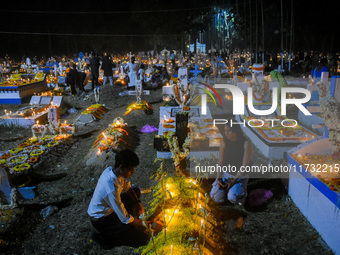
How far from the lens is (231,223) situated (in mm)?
5074

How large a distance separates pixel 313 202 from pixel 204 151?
3.21 metres

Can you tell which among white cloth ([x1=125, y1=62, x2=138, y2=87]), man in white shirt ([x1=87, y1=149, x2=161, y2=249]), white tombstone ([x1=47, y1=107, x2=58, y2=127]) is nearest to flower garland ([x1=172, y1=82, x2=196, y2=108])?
white tombstone ([x1=47, y1=107, x2=58, y2=127])

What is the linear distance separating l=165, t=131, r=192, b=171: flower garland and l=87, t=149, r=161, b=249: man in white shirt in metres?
2.73

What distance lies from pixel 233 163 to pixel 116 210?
108 inches

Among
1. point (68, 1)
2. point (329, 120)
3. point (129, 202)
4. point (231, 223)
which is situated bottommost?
point (231, 223)

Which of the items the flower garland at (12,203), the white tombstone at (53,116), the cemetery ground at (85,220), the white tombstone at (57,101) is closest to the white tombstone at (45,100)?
the white tombstone at (57,101)

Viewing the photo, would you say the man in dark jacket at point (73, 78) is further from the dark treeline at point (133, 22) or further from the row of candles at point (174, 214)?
the dark treeline at point (133, 22)

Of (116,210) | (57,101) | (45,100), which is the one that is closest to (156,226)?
(116,210)

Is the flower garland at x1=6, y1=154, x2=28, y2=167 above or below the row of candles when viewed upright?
above

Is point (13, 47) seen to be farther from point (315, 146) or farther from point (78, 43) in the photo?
point (315, 146)

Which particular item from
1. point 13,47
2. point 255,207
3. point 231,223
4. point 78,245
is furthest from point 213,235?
point 13,47

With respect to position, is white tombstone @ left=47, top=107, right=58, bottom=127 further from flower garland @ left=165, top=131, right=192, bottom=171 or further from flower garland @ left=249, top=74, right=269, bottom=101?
flower garland @ left=249, top=74, right=269, bottom=101

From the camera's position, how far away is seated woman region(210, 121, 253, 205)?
5398mm

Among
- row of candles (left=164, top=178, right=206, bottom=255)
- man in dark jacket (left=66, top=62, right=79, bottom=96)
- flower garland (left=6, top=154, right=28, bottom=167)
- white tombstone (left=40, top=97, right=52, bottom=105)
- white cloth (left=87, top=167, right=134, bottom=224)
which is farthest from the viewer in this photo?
man in dark jacket (left=66, top=62, right=79, bottom=96)
